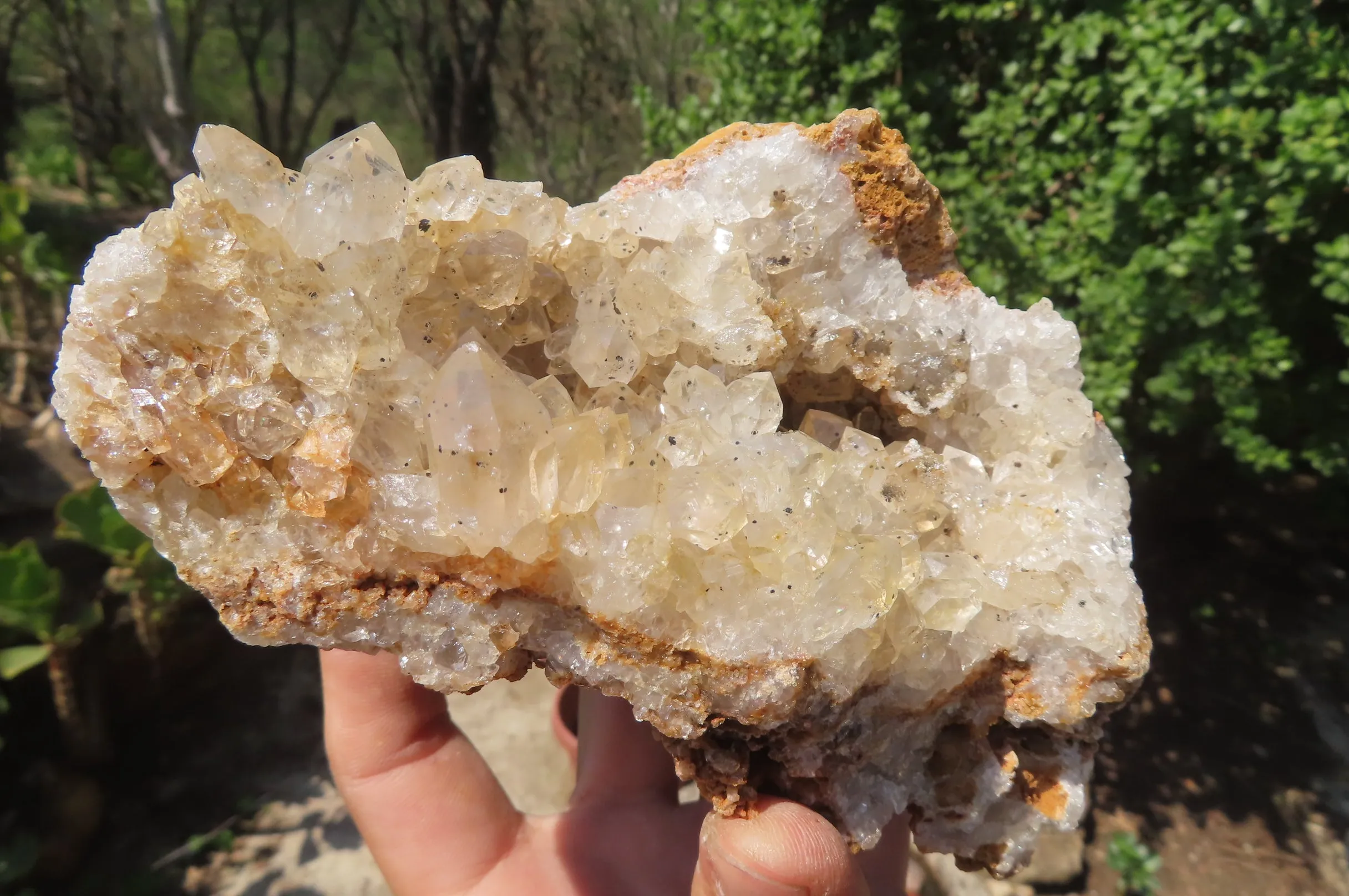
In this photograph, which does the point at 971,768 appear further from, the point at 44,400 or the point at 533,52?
the point at 533,52

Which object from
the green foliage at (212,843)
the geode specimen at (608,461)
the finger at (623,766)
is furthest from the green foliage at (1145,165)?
the green foliage at (212,843)

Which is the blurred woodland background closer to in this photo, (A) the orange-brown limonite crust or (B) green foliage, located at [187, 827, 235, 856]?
(B) green foliage, located at [187, 827, 235, 856]

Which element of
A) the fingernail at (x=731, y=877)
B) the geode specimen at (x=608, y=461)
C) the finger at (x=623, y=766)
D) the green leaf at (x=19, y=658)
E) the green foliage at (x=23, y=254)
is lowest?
the finger at (x=623, y=766)

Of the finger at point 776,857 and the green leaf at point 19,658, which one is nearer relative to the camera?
A: the finger at point 776,857

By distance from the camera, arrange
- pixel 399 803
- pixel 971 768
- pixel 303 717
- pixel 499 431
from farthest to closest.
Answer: pixel 303 717
pixel 399 803
pixel 971 768
pixel 499 431

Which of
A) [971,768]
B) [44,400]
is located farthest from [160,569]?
[971,768]

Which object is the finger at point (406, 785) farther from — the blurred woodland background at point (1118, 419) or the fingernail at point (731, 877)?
the blurred woodland background at point (1118, 419)
